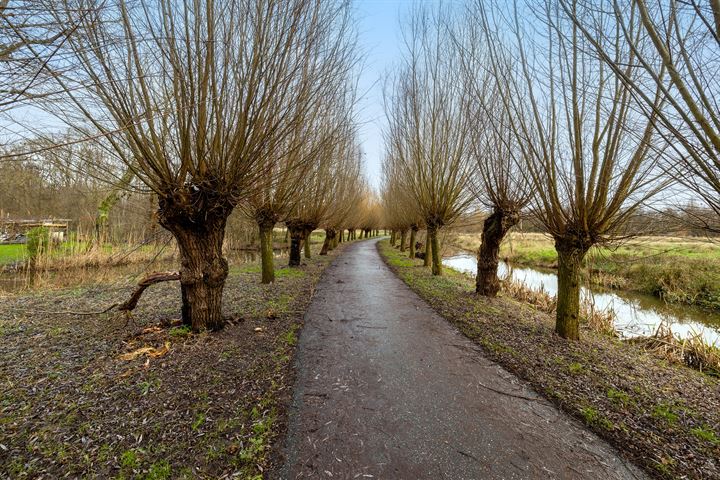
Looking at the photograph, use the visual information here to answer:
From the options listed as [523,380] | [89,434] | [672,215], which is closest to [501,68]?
[672,215]

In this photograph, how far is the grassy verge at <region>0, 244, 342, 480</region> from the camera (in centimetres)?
215

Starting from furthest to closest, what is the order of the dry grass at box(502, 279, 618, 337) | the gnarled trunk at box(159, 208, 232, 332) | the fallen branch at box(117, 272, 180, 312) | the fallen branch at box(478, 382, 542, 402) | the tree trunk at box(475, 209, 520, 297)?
1. the tree trunk at box(475, 209, 520, 297)
2. the dry grass at box(502, 279, 618, 337)
3. the fallen branch at box(117, 272, 180, 312)
4. the gnarled trunk at box(159, 208, 232, 332)
5. the fallen branch at box(478, 382, 542, 402)

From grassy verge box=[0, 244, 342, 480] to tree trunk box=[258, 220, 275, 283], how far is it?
11.2ft

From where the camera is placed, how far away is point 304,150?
7.66 m

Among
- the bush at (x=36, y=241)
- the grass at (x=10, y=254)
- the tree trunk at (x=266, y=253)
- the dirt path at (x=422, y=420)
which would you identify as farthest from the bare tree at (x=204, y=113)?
the grass at (x=10, y=254)

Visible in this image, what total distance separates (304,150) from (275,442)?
21.2 feet

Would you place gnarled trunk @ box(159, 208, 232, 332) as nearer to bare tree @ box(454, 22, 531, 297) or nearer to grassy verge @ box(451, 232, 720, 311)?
bare tree @ box(454, 22, 531, 297)

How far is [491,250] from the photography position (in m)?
7.61

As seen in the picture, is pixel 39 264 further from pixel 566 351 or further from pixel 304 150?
pixel 566 351

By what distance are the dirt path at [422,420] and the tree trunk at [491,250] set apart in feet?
9.90

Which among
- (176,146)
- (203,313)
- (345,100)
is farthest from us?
(345,100)

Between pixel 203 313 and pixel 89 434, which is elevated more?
pixel 203 313

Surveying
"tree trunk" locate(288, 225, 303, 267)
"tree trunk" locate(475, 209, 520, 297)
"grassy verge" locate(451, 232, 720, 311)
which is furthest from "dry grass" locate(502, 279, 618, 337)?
"tree trunk" locate(288, 225, 303, 267)

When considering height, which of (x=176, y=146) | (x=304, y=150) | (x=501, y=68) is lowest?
(x=176, y=146)
